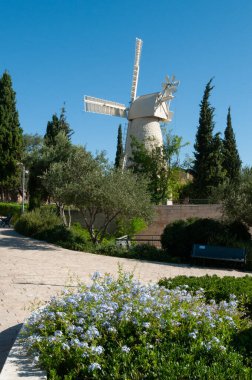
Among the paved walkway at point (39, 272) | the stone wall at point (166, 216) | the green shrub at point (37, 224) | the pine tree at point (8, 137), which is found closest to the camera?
the paved walkway at point (39, 272)

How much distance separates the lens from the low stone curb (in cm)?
355

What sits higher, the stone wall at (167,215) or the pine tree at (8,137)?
the pine tree at (8,137)

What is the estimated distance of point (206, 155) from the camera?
37.0 meters

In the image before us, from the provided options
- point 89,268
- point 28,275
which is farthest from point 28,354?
point 89,268

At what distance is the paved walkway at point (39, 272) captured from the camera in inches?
259

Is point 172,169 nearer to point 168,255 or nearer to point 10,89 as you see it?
point 168,255

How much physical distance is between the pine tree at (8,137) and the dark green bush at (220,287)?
1331 inches

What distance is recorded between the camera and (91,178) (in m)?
16.1

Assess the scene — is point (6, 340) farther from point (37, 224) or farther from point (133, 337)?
point (37, 224)

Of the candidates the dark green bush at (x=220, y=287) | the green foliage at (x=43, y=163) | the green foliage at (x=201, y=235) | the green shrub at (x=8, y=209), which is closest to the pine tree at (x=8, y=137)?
the green shrub at (x=8, y=209)

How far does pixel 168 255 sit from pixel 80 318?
10732mm

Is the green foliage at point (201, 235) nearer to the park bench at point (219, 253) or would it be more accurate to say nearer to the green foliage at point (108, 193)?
the park bench at point (219, 253)

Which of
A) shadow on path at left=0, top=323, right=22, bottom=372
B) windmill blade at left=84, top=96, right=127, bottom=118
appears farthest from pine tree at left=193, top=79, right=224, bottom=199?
shadow on path at left=0, top=323, right=22, bottom=372

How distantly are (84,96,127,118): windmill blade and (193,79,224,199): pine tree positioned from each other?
7.42 meters
